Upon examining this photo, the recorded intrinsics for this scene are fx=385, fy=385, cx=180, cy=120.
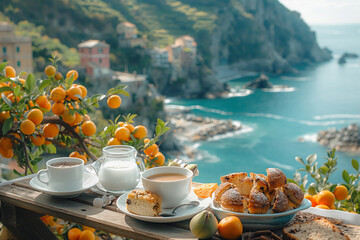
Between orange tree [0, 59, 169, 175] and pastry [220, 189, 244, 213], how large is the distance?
14.1 inches

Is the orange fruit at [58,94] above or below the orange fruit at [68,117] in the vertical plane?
above

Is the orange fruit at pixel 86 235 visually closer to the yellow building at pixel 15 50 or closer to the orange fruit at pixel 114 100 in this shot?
the orange fruit at pixel 114 100

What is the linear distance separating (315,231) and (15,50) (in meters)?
20.0

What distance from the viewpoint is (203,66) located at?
31.0 metres

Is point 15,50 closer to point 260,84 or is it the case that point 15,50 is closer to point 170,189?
point 170,189

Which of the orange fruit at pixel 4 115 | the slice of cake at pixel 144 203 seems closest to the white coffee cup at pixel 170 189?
the slice of cake at pixel 144 203

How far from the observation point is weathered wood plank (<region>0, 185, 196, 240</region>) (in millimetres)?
671

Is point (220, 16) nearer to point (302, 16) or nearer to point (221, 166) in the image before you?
point (302, 16)

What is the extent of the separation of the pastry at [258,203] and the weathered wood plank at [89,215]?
0.12 m

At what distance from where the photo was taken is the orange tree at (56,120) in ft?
3.38

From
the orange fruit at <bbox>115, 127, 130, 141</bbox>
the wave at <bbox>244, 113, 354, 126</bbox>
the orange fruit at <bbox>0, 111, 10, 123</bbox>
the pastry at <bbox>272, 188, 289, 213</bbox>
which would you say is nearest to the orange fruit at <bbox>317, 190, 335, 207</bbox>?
the pastry at <bbox>272, 188, 289, 213</bbox>

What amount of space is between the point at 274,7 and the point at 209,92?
19.1m

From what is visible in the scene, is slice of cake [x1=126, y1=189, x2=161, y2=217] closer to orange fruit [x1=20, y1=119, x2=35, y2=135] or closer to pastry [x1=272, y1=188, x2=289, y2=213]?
pastry [x1=272, y1=188, x2=289, y2=213]

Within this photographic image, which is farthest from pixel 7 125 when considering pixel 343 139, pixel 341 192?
pixel 343 139
